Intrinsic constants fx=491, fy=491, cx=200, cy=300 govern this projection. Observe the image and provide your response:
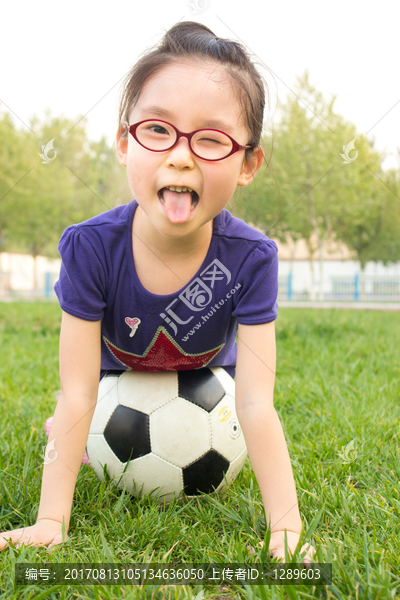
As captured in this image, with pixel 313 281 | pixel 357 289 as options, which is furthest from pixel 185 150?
pixel 357 289

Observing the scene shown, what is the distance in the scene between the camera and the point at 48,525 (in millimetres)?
1587

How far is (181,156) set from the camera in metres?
1.50

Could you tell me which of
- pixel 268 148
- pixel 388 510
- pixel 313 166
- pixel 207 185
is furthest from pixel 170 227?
pixel 313 166

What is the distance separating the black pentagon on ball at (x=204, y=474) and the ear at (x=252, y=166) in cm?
106

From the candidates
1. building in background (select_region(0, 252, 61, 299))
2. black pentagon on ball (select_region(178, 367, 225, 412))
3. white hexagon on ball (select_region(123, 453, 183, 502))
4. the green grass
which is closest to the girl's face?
black pentagon on ball (select_region(178, 367, 225, 412))

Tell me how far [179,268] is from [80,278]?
0.37 meters

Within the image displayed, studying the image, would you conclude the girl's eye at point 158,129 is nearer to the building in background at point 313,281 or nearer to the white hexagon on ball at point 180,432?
the white hexagon on ball at point 180,432

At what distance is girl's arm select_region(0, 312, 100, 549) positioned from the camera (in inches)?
63.6

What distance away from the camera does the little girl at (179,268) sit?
155 cm

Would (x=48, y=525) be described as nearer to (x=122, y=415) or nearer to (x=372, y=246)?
(x=122, y=415)

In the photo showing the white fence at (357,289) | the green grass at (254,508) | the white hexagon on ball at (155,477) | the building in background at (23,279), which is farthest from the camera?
the building in background at (23,279)

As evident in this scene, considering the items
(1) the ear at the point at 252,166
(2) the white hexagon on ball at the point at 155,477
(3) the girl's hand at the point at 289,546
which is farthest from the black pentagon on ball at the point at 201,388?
(1) the ear at the point at 252,166

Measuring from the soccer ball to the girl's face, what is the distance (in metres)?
0.71

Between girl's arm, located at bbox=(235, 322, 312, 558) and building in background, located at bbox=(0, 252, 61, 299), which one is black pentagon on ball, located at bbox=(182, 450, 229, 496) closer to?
girl's arm, located at bbox=(235, 322, 312, 558)
